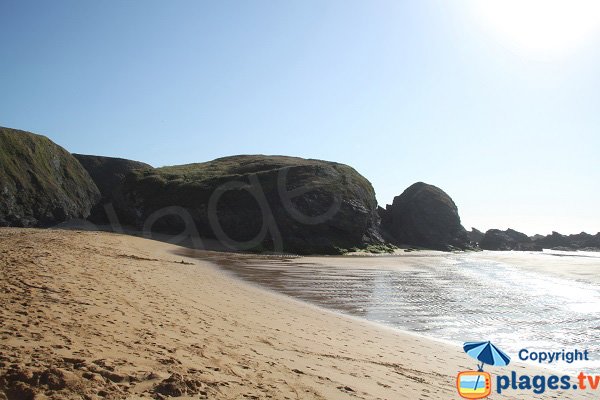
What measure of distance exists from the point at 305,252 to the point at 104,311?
35.0 m

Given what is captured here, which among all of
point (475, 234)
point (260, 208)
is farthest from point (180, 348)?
point (475, 234)

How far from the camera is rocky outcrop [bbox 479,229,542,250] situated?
293 ft

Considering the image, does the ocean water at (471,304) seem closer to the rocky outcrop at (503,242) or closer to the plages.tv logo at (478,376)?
the plages.tv logo at (478,376)

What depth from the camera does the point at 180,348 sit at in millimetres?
6152

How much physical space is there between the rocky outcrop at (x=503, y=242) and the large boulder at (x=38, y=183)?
273 ft

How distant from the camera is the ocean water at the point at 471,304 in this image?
10344 mm

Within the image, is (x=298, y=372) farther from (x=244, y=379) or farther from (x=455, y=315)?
(x=455, y=315)

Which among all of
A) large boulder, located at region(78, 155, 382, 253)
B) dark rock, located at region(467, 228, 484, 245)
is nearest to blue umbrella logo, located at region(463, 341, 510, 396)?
large boulder, located at region(78, 155, 382, 253)

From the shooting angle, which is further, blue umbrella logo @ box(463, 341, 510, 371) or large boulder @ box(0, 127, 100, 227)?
large boulder @ box(0, 127, 100, 227)

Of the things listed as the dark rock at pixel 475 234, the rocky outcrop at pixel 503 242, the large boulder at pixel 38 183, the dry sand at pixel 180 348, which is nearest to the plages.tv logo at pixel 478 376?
the dry sand at pixel 180 348

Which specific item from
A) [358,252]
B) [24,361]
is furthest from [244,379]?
[358,252]

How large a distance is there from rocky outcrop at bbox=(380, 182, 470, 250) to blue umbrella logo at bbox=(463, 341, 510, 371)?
195ft

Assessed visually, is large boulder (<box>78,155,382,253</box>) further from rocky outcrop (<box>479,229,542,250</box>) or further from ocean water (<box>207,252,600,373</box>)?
rocky outcrop (<box>479,229,542,250</box>)

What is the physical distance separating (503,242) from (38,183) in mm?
91011
